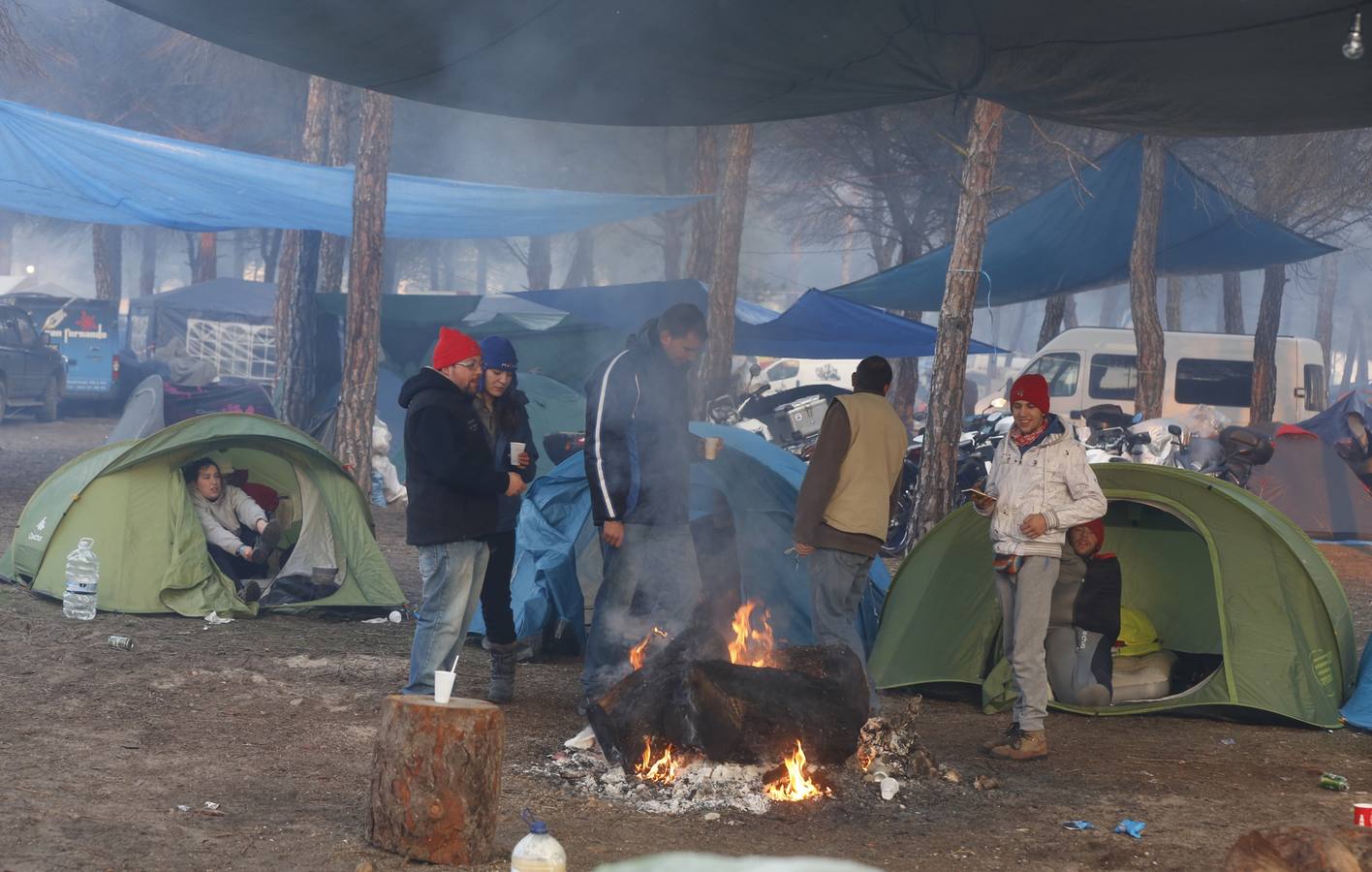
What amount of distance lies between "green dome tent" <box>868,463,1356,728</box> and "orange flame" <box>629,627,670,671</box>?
140cm

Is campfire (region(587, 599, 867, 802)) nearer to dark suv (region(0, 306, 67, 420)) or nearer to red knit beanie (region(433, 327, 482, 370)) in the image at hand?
red knit beanie (region(433, 327, 482, 370))

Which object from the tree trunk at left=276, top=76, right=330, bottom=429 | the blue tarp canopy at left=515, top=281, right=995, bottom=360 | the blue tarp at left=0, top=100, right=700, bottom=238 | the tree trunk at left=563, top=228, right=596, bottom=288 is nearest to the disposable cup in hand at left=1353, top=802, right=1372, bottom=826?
the blue tarp at left=0, top=100, right=700, bottom=238

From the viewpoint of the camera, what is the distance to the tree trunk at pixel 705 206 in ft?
50.4

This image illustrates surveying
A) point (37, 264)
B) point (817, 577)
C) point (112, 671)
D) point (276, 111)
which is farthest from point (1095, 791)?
point (37, 264)

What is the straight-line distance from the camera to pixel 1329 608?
20.3 feet

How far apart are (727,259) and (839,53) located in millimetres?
8901

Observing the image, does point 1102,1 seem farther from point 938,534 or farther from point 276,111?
point 276,111

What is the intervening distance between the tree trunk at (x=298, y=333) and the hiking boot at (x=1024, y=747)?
10.8 metres

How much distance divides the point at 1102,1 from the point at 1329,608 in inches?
133

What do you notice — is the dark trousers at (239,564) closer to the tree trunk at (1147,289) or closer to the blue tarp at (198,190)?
the blue tarp at (198,190)

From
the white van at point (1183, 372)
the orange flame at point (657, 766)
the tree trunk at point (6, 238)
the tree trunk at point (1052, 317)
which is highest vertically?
the tree trunk at point (6, 238)

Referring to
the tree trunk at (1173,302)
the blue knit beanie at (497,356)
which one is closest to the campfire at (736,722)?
the blue knit beanie at (497,356)

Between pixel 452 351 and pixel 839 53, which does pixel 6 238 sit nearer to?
pixel 452 351

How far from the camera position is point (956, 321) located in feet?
29.5
